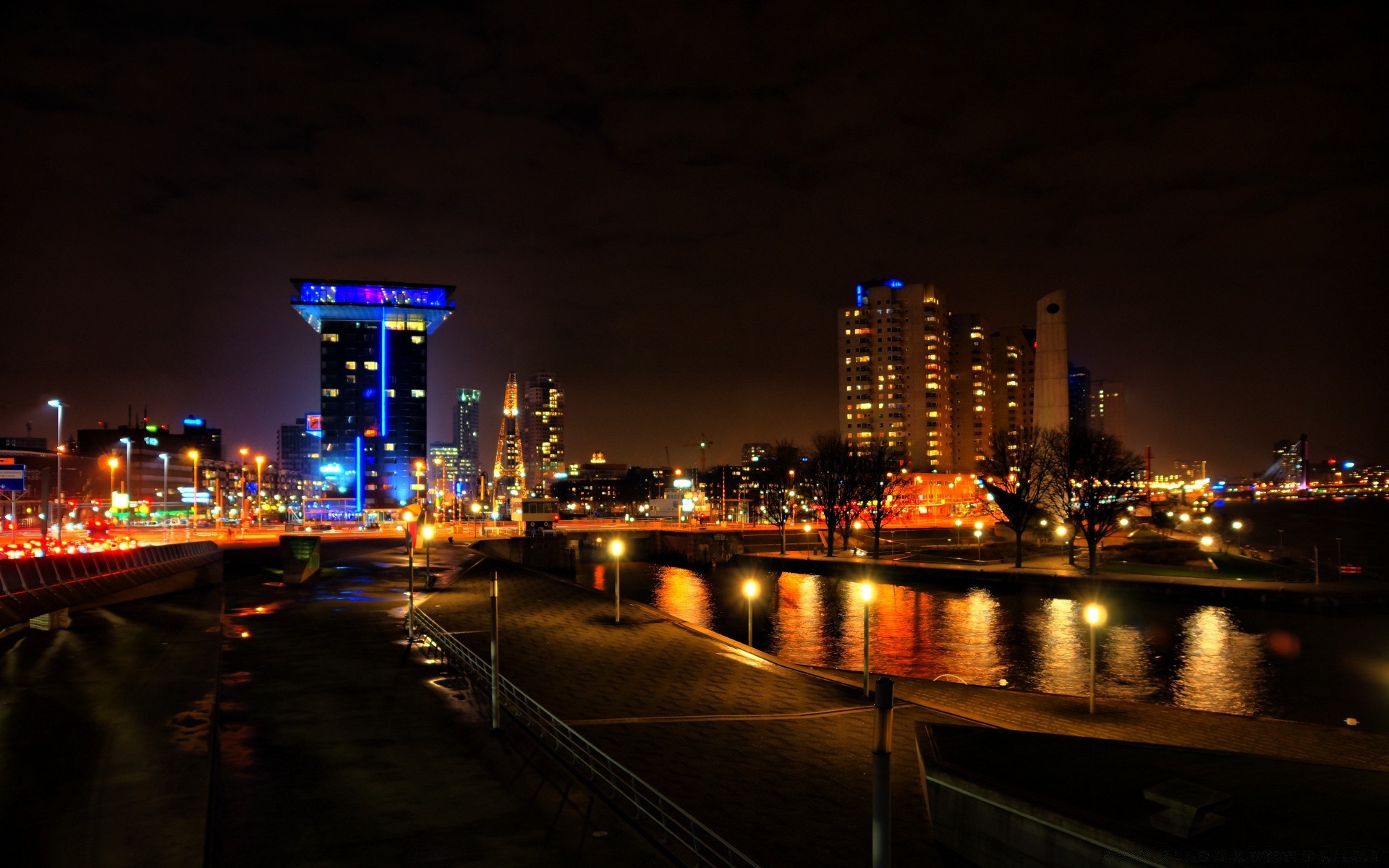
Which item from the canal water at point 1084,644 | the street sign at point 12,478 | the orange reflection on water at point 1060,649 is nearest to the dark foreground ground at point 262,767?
the canal water at point 1084,644

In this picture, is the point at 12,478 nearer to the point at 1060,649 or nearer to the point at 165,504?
the point at 1060,649

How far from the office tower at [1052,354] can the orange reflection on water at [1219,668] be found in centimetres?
4617

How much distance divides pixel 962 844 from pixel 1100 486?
61.0 metres

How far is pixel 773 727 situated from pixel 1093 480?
57.7 m

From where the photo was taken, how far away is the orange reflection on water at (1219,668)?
2859 centimetres

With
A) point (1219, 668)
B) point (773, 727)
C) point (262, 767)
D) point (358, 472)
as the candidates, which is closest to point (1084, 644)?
point (1219, 668)

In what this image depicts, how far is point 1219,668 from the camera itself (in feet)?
111

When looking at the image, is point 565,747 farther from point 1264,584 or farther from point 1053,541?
point 1053,541

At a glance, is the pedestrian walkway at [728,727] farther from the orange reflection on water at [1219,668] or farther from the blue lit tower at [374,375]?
the blue lit tower at [374,375]

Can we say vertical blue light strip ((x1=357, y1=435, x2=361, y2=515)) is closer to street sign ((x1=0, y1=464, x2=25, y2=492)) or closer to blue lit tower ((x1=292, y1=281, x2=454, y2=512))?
blue lit tower ((x1=292, y1=281, x2=454, y2=512))

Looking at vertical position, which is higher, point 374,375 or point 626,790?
point 374,375

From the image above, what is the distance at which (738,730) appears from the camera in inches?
733

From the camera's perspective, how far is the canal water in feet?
97.9

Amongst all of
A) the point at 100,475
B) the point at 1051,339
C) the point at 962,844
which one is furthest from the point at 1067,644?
the point at 100,475
